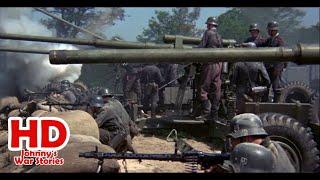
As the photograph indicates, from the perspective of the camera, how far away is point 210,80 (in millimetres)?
9148

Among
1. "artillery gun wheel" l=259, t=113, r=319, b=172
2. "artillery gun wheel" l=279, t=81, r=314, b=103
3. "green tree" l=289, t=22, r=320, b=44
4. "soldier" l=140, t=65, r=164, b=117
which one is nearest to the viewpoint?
"artillery gun wheel" l=259, t=113, r=319, b=172

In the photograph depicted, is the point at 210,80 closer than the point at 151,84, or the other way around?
the point at 210,80

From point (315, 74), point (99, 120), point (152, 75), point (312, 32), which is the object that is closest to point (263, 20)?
point (312, 32)

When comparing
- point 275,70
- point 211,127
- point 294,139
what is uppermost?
point 275,70

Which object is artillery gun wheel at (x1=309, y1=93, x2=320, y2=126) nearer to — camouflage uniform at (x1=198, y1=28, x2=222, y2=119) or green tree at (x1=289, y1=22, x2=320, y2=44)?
camouflage uniform at (x1=198, y1=28, x2=222, y2=119)

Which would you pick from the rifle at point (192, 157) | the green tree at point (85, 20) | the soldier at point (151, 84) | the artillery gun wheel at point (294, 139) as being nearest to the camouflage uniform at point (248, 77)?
the artillery gun wheel at point (294, 139)

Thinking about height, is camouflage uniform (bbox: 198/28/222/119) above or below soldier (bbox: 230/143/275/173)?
above

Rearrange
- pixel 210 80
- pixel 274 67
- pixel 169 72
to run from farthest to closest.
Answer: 1. pixel 169 72
2. pixel 274 67
3. pixel 210 80

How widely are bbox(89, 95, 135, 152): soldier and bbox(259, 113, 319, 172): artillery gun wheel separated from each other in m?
2.18

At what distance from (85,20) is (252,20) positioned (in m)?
8.91

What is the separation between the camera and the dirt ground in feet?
23.2

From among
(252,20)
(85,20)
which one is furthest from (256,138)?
(252,20)

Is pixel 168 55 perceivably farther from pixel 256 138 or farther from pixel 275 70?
pixel 275 70

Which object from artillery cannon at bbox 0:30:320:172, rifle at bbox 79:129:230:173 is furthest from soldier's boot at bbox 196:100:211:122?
rifle at bbox 79:129:230:173
